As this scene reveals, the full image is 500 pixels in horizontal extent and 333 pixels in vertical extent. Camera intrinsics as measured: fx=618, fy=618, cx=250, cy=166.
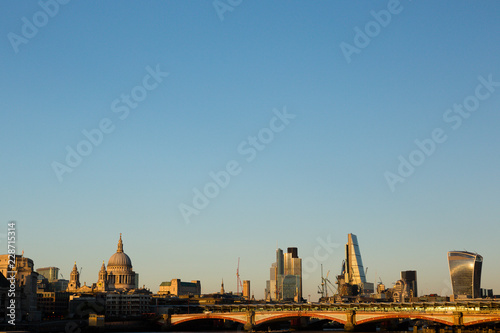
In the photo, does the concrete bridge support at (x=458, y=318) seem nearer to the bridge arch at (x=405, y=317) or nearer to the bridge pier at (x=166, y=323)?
the bridge arch at (x=405, y=317)

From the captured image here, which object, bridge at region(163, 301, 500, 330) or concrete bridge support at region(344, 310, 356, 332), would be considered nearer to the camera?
bridge at region(163, 301, 500, 330)

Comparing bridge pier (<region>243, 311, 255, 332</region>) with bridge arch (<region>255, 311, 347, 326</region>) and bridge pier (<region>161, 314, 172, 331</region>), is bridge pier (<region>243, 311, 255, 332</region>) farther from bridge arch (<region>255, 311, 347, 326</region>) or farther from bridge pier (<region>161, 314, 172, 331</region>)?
bridge pier (<region>161, 314, 172, 331</region>)

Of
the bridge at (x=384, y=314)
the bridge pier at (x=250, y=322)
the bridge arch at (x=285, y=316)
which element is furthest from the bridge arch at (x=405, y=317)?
the bridge pier at (x=250, y=322)

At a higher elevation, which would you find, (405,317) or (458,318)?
(458,318)

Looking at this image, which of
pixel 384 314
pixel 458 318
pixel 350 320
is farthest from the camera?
pixel 350 320

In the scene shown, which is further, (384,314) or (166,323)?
(166,323)

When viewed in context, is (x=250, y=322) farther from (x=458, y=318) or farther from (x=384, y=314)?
(x=458, y=318)

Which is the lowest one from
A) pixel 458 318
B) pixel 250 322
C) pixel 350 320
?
pixel 250 322

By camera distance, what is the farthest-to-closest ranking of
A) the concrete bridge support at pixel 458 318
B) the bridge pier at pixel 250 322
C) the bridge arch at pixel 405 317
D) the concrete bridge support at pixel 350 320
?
1. the bridge pier at pixel 250 322
2. the concrete bridge support at pixel 350 320
3. the bridge arch at pixel 405 317
4. the concrete bridge support at pixel 458 318

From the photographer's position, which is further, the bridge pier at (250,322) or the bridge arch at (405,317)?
the bridge pier at (250,322)

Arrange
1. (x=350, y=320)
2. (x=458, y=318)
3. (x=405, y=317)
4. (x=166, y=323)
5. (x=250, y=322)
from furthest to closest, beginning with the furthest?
(x=166, y=323) → (x=250, y=322) → (x=350, y=320) → (x=405, y=317) → (x=458, y=318)

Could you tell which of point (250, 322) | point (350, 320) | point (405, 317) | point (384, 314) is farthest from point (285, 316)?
point (405, 317)

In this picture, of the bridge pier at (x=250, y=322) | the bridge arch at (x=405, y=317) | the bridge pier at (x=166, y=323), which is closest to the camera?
the bridge arch at (x=405, y=317)

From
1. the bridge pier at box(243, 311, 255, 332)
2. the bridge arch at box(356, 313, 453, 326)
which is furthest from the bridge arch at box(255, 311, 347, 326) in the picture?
the bridge arch at box(356, 313, 453, 326)
